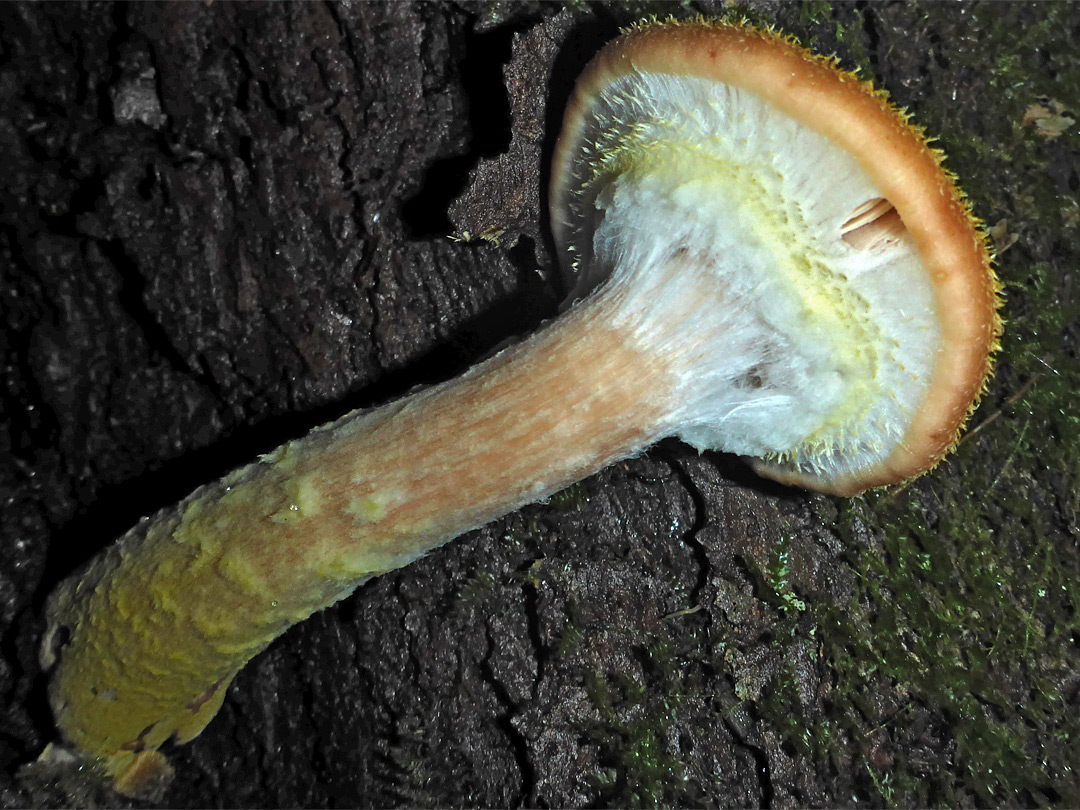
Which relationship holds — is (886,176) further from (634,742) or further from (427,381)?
(634,742)

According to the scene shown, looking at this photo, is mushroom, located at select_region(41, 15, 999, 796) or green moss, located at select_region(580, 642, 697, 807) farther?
green moss, located at select_region(580, 642, 697, 807)

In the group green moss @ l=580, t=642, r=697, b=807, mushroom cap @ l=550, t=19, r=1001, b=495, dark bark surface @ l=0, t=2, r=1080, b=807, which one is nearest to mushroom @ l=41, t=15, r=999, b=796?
mushroom cap @ l=550, t=19, r=1001, b=495

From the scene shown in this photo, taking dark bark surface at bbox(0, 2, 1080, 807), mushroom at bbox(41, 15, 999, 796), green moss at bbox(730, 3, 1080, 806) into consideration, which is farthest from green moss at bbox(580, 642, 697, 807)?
mushroom at bbox(41, 15, 999, 796)

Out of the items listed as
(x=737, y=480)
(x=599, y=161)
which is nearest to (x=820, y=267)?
(x=599, y=161)

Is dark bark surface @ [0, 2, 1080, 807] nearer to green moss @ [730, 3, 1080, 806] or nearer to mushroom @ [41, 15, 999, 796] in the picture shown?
green moss @ [730, 3, 1080, 806]

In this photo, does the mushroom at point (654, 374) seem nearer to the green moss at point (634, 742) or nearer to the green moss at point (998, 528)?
the green moss at point (998, 528)

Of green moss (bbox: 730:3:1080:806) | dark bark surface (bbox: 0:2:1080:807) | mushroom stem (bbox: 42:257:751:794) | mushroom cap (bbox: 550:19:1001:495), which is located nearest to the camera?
mushroom cap (bbox: 550:19:1001:495)

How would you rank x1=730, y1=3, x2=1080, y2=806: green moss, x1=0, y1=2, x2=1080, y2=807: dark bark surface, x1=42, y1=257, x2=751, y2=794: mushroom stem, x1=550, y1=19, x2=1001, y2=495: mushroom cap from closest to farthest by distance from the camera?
x1=550, y1=19, x2=1001, y2=495: mushroom cap → x1=42, y1=257, x2=751, y2=794: mushroom stem → x1=0, y1=2, x2=1080, y2=807: dark bark surface → x1=730, y1=3, x2=1080, y2=806: green moss

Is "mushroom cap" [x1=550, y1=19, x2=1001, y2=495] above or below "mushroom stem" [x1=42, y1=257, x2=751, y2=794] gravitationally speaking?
above
